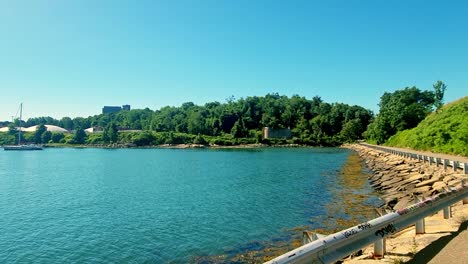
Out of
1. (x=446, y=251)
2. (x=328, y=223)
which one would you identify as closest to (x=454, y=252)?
(x=446, y=251)

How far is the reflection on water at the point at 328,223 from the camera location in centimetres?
1508

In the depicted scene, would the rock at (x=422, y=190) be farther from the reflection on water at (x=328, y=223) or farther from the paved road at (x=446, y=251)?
the paved road at (x=446, y=251)

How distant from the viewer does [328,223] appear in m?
20.0

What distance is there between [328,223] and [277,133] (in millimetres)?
168634

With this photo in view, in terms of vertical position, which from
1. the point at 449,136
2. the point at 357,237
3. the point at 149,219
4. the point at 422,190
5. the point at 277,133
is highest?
the point at 277,133

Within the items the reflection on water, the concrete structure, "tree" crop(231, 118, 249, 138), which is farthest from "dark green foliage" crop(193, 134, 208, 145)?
the reflection on water

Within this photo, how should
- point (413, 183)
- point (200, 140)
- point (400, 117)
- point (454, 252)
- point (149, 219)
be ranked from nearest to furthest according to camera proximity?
1. point (454, 252)
2. point (149, 219)
3. point (413, 183)
4. point (400, 117)
5. point (200, 140)

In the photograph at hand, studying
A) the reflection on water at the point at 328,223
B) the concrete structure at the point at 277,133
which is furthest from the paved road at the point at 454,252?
the concrete structure at the point at 277,133

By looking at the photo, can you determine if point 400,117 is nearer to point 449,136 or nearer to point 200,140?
point 449,136

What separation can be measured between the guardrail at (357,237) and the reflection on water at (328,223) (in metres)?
7.04

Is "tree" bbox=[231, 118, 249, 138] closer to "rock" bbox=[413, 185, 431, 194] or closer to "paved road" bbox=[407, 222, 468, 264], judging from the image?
"rock" bbox=[413, 185, 431, 194]

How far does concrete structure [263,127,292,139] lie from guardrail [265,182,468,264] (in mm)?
174693

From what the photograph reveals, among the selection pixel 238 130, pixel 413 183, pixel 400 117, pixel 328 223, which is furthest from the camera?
pixel 238 130

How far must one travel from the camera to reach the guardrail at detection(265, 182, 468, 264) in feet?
19.9
